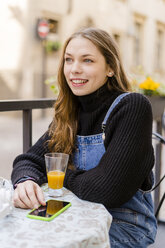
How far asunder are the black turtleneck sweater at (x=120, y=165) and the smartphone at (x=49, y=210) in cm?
12

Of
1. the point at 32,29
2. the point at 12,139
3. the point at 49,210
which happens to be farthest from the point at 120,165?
the point at 32,29

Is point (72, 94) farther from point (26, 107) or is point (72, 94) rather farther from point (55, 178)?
point (55, 178)

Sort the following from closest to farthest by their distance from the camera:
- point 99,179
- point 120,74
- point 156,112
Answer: point 99,179 < point 120,74 < point 156,112

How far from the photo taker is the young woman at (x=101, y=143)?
127 cm

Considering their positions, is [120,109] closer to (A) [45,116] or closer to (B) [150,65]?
(A) [45,116]

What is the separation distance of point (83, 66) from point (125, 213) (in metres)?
0.64

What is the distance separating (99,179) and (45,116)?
10.1 metres

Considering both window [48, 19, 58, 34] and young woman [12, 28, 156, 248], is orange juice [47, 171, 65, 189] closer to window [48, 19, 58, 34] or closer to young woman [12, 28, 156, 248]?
young woman [12, 28, 156, 248]

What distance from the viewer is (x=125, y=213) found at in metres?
1.38

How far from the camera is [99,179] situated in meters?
1.27

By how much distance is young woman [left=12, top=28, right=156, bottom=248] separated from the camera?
1268 millimetres

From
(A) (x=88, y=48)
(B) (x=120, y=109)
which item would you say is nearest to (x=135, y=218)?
(B) (x=120, y=109)

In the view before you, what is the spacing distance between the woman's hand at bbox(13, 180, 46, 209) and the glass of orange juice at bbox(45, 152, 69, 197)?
0.19ft

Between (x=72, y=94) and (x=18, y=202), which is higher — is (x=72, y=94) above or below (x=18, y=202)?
above
